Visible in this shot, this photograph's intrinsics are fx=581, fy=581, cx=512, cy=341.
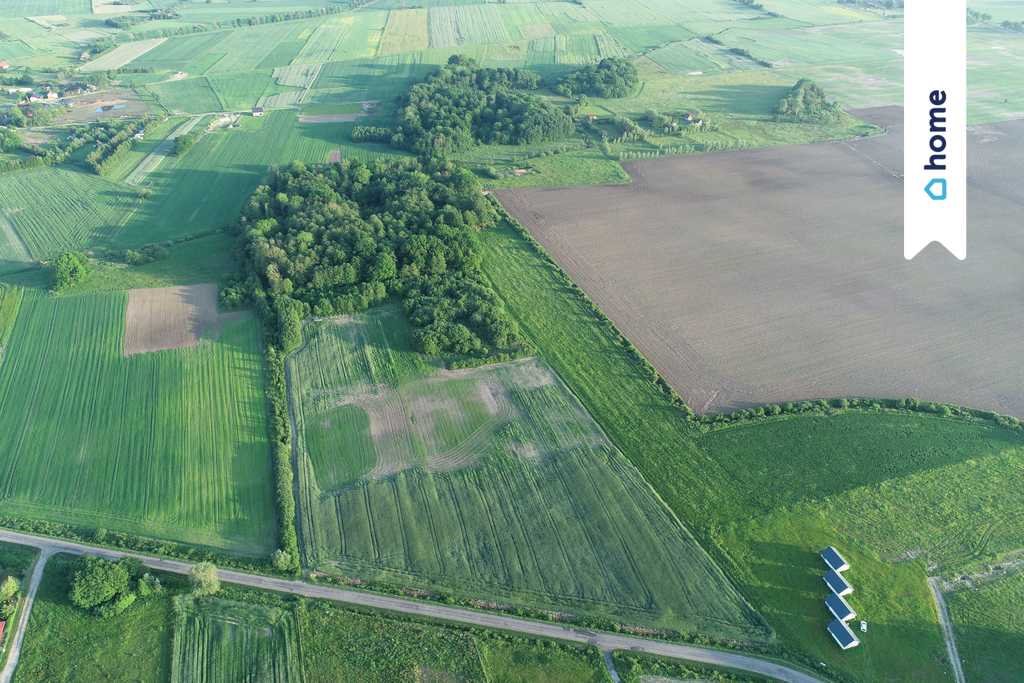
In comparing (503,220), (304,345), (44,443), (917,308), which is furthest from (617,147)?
(44,443)

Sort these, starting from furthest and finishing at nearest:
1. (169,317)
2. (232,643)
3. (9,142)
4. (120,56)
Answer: (120,56)
(9,142)
(169,317)
(232,643)

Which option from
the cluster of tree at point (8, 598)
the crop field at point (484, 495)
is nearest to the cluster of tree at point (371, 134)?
the crop field at point (484, 495)

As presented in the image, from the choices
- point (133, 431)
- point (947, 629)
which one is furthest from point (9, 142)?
point (947, 629)

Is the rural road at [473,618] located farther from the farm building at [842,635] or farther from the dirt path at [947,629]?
the dirt path at [947,629]

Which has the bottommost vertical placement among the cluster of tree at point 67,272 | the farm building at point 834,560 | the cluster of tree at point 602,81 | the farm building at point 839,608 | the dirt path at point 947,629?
the dirt path at point 947,629

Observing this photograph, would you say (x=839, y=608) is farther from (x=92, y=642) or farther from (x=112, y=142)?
(x=112, y=142)
